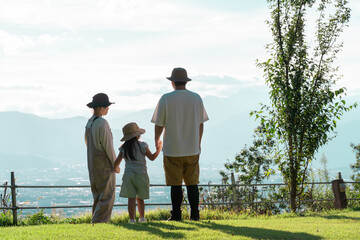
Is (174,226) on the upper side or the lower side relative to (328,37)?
lower

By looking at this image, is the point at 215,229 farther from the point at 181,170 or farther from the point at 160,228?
the point at 181,170

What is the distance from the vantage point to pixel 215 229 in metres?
7.05

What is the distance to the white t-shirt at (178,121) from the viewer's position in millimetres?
7637

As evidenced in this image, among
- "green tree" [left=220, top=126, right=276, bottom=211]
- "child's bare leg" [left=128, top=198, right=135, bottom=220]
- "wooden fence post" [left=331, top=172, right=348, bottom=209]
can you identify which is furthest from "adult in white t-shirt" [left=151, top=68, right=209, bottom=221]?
"green tree" [left=220, top=126, right=276, bottom=211]

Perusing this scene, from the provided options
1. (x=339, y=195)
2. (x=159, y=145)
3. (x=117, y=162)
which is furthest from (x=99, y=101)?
(x=339, y=195)

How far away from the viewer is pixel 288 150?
1224 cm

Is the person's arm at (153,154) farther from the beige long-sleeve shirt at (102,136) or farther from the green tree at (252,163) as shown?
the green tree at (252,163)

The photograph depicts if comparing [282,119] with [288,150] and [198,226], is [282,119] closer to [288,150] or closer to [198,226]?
[288,150]

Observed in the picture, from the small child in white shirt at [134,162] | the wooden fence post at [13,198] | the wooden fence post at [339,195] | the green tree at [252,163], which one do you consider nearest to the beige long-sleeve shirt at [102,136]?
the small child in white shirt at [134,162]

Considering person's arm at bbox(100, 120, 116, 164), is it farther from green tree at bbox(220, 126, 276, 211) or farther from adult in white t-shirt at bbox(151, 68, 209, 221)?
green tree at bbox(220, 126, 276, 211)

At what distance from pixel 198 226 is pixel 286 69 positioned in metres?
6.08

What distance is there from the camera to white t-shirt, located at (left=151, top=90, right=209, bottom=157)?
25.1 ft

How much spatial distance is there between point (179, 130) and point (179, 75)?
0.86 metres

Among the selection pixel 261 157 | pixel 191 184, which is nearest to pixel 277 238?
pixel 191 184
